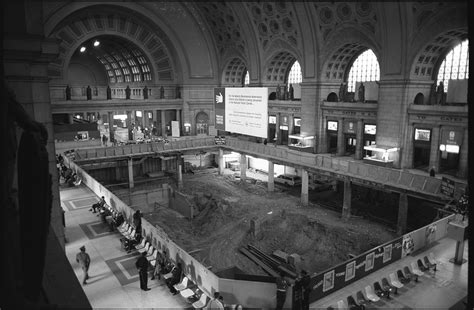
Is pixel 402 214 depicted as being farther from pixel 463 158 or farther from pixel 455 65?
pixel 455 65

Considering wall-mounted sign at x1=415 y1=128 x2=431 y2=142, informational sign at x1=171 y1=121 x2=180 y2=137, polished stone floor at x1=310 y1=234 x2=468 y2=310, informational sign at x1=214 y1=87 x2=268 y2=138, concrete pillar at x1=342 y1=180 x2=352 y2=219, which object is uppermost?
informational sign at x1=214 y1=87 x2=268 y2=138

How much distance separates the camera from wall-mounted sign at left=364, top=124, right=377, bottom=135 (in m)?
28.4

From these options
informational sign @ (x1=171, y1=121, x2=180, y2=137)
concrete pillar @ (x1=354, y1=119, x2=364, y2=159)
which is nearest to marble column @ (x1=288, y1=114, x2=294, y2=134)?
concrete pillar @ (x1=354, y1=119, x2=364, y2=159)

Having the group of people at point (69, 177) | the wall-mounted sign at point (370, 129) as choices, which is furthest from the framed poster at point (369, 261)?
the group of people at point (69, 177)

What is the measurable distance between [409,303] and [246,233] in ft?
37.5

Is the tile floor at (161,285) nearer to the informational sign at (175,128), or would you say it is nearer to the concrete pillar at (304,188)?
the concrete pillar at (304,188)

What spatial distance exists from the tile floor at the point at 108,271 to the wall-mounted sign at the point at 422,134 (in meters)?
20.1

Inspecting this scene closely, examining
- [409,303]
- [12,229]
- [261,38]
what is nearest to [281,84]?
[261,38]

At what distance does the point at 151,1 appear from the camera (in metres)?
38.2

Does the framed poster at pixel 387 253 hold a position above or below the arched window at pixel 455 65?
below

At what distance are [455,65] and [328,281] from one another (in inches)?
833

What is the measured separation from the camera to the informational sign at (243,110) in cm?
3086

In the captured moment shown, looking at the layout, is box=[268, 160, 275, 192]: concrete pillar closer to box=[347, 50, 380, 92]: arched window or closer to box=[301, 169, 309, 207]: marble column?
box=[301, 169, 309, 207]: marble column

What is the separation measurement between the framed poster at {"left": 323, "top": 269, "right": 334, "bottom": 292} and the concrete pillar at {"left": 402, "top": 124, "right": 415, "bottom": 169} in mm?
17476
